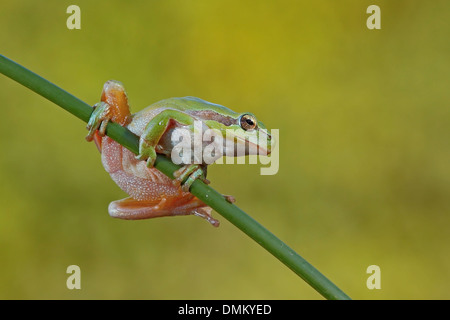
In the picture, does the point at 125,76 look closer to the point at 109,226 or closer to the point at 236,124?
the point at 109,226

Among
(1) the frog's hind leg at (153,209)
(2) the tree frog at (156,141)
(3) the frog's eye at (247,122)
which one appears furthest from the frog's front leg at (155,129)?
(1) the frog's hind leg at (153,209)

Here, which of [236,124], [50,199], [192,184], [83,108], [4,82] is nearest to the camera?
[83,108]

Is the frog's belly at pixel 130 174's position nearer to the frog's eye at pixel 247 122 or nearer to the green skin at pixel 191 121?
the green skin at pixel 191 121

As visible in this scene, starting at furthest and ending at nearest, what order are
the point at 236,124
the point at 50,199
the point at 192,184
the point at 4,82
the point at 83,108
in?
the point at 4,82, the point at 50,199, the point at 236,124, the point at 192,184, the point at 83,108

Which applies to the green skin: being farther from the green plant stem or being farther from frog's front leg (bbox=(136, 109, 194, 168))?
the green plant stem

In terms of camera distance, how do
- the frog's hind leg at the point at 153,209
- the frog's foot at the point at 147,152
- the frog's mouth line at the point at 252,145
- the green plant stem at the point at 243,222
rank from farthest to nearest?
the frog's hind leg at the point at 153,209 → the frog's mouth line at the point at 252,145 → the frog's foot at the point at 147,152 → the green plant stem at the point at 243,222

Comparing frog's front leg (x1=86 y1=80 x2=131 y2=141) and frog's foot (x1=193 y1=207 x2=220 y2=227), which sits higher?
frog's front leg (x1=86 y1=80 x2=131 y2=141)

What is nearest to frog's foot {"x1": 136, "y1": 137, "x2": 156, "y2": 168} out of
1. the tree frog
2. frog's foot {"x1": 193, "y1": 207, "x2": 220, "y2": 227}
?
the tree frog

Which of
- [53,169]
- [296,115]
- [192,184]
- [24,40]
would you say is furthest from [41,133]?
[192,184]
